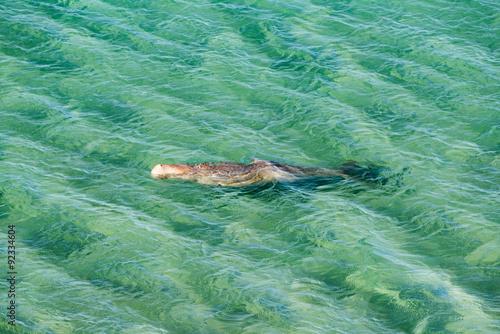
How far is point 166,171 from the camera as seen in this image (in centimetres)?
1046

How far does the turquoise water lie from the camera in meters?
7.72

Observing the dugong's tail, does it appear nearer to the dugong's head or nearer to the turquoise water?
the turquoise water

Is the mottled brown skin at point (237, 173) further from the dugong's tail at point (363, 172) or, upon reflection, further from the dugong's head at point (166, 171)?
the dugong's tail at point (363, 172)

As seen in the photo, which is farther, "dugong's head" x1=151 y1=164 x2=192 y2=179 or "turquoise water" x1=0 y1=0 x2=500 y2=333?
"dugong's head" x1=151 y1=164 x2=192 y2=179

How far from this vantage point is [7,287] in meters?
7.73

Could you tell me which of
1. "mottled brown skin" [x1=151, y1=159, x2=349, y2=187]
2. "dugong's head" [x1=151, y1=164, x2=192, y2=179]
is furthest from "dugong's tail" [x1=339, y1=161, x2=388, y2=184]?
"dugong's head" [x1=151, y1=164, x2=192, y2=179]

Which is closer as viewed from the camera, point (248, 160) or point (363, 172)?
point (363, 172)

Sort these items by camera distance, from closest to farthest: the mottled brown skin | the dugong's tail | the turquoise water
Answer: the turquoise water < the mottled brown skin < the dugong's tail

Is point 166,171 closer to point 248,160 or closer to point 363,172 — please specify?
point 248,160

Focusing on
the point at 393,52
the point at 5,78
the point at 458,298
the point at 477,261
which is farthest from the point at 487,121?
the point at 5,78

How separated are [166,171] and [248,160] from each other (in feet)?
5.50

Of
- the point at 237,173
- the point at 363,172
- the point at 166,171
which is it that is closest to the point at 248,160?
the point at 237,173

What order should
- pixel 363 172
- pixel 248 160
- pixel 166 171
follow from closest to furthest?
pixel 166 171
pixel 363 172
pixel 248 160

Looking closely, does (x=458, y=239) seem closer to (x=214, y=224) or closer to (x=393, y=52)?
(x=214, y=224)
